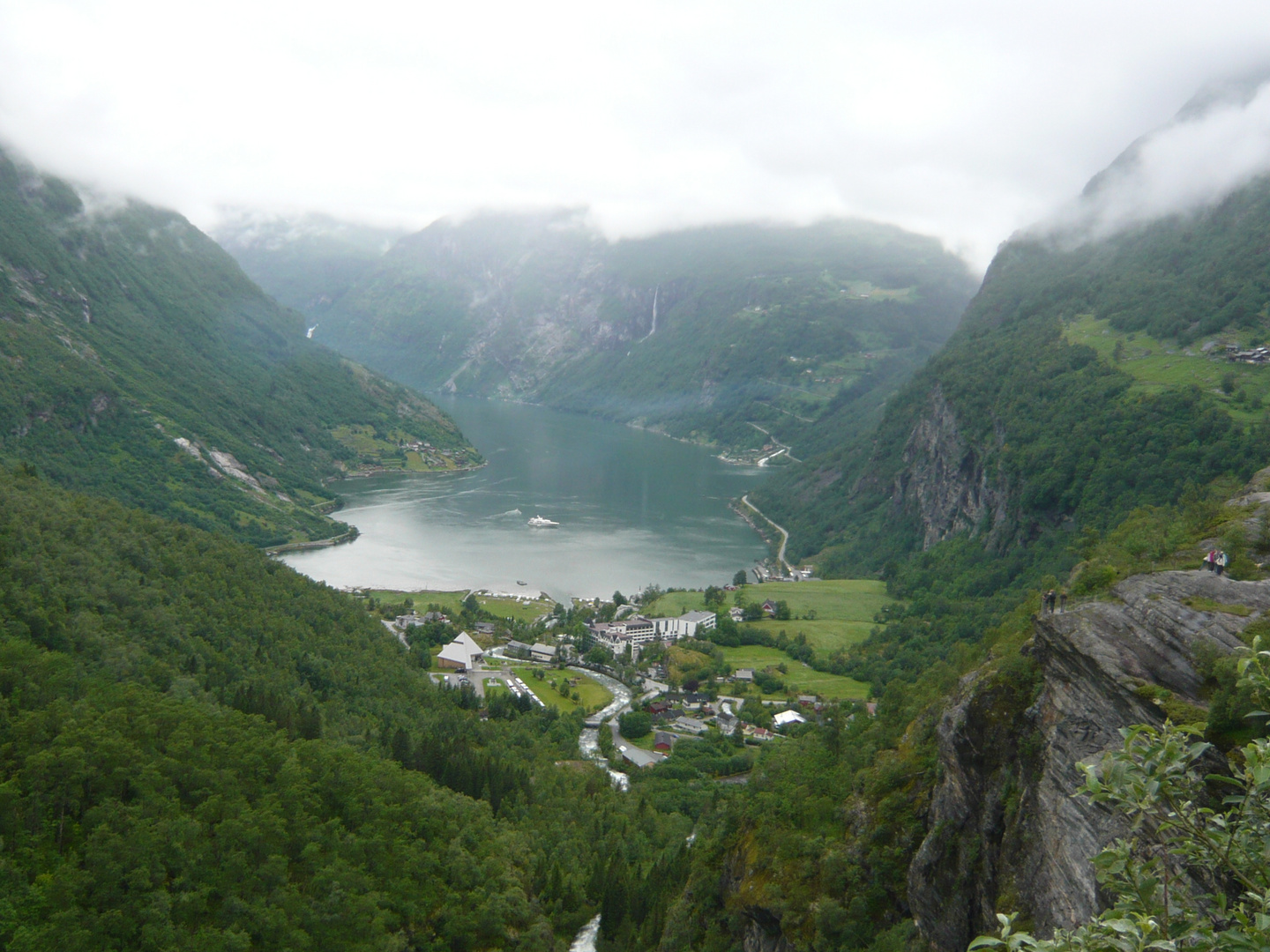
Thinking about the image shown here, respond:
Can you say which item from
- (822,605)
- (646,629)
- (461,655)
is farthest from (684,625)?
(461,655)

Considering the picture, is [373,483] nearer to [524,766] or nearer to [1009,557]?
[1009,557]

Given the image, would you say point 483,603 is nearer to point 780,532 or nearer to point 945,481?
point 945,481

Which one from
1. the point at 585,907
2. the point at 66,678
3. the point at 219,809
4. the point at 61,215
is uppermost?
the point at 61,215

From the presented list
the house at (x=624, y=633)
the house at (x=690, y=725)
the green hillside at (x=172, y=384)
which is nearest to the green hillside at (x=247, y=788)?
the house at (x=690, y=725)

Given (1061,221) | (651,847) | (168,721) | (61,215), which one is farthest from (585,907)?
(61,215)

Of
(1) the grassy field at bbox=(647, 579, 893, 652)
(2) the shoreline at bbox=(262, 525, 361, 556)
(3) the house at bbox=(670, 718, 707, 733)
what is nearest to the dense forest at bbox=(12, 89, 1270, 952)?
(1) the grassy field at bbox=(647, 579, 893, 652)

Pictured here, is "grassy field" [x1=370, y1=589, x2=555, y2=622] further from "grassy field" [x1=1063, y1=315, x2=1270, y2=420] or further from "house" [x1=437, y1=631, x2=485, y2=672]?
"grassy field" [x1=1063, y1=315, x2=1270, y2=420]
